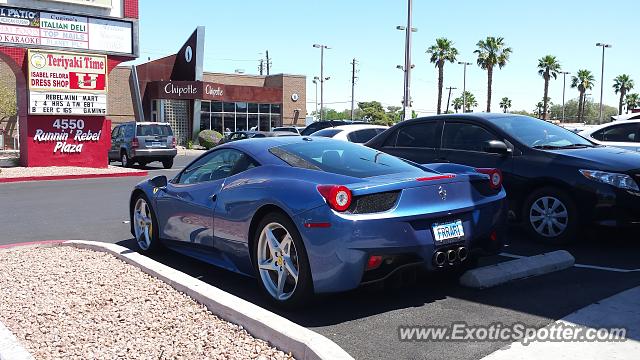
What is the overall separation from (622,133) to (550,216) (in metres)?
4.92

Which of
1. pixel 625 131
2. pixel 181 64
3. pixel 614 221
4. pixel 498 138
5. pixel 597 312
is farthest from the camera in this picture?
pixel 181 64

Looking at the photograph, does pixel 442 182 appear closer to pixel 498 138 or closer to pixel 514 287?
pixel 514 287

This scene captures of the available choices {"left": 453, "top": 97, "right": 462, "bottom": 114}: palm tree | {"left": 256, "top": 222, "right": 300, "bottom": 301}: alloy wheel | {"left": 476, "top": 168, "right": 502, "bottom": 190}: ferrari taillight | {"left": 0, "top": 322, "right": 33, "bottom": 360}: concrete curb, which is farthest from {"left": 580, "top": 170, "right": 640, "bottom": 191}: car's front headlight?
{"left": 453, "top": 97, "right": 462, "bottom": 114}: palm tree

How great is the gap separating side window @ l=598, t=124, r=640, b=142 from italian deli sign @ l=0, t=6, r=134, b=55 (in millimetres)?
15398

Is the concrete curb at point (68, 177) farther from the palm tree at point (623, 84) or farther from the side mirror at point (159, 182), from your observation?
the palm tree at point (623, 84)

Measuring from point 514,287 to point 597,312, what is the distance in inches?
31.7

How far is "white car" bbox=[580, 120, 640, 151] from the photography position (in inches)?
398

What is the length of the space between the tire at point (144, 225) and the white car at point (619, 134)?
761 centimetres

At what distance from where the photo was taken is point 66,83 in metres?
18.7

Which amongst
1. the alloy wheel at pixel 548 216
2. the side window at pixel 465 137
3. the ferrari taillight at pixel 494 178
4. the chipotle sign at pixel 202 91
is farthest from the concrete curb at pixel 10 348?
the chipotle sign at pixel 202 91

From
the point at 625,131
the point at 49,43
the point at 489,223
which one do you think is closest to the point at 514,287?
the point at 489,223

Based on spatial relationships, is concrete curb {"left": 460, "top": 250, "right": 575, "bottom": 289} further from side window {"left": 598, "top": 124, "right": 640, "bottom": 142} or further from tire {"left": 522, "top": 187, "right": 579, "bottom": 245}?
side window {"left": 598, "top": 124, "right": 640, "bottom": 142}

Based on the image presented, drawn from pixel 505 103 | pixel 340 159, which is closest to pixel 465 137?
pixel 340 159

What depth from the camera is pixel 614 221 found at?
6102 millimetres
